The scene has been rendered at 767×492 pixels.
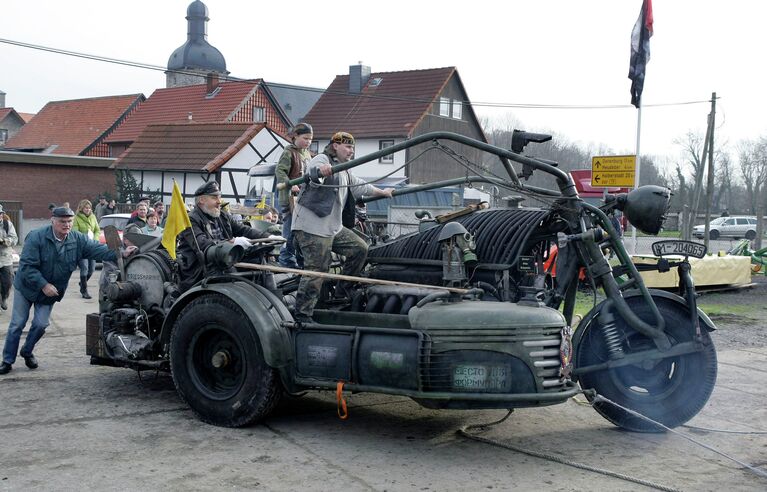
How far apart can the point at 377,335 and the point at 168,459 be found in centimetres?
157

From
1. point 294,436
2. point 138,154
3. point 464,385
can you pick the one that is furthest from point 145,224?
point 138,154

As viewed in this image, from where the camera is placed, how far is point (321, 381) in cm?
608

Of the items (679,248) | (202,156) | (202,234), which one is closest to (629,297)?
(679,248)

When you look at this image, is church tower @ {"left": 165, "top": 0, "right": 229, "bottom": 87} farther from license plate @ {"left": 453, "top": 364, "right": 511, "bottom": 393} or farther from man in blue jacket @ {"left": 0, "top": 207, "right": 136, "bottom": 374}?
license plate @ {"left": 453, "top": 364, "right": 511, "bottom": 393}

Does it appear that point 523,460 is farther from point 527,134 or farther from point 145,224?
point 145,224

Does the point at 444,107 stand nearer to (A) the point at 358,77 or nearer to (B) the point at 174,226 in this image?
(A) the point at 358,77

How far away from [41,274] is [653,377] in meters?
5.72

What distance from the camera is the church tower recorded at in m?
74.7

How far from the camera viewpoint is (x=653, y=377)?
20.6 feet

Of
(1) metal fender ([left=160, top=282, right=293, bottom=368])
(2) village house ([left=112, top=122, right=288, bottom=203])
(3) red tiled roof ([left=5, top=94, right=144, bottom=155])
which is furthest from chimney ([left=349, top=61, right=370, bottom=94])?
(1) metal fender ([left=160, top=282, right=293, bottom=368])

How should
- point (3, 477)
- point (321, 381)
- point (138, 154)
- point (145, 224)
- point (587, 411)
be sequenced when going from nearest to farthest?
1. point (3, 477)
2. point (321, 381)
3. point (587, 411)
4. point (145, 224)
5. point (138, 154)

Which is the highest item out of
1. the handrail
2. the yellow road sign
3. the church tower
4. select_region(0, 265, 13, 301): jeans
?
the church tower

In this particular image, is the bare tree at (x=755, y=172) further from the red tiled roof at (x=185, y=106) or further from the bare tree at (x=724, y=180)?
the red tiled roof at (x=185, y=106)

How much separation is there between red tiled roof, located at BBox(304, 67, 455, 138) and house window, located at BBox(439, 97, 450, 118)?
772mm
